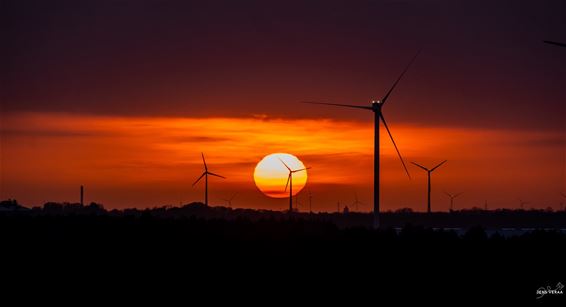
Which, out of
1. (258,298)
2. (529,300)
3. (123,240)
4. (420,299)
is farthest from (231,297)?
(123,240)

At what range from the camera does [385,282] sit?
58.2 m

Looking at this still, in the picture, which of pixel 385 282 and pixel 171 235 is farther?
pixel 171 235

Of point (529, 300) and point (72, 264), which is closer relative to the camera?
point (529, 300)

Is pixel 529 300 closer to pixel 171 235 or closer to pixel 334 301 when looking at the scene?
pixel 334 301

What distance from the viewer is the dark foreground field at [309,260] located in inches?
2256

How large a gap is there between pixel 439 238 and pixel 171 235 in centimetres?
2068

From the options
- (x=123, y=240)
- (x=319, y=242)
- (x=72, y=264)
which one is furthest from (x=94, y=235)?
(x=319, y=242)

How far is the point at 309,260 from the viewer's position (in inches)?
2574

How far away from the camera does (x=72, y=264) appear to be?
6988cm

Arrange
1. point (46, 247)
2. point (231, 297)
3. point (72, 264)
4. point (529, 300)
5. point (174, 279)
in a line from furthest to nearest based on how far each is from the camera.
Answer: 1. point (46, 247)
2. point (72, 264)
3. point (174, 279)
4. point (231, 297)
5. point (529, 300)

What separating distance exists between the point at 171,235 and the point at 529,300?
3426 centimetres

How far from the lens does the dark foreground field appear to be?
57.3m

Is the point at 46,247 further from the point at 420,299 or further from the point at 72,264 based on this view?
the point at 420,299

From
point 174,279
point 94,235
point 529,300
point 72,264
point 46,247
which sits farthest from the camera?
point 94,235
